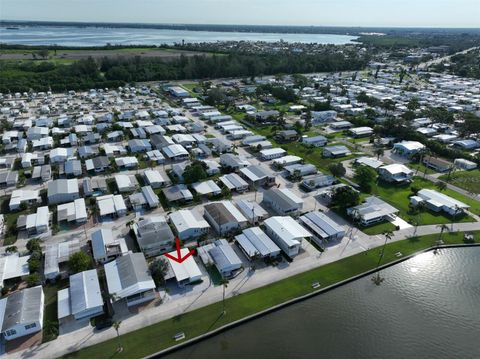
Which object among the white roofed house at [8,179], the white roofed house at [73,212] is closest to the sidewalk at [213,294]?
the white roofed house at [73,212]

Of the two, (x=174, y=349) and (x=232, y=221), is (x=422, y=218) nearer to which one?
(x=232, y=221)

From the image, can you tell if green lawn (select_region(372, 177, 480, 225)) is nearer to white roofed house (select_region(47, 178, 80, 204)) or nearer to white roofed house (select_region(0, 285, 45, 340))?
white roofed house (select_region(0, 285, 45, 340))

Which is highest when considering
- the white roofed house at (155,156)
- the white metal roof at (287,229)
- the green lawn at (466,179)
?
the white metal roof at (287,229)

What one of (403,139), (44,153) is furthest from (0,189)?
(403,139)

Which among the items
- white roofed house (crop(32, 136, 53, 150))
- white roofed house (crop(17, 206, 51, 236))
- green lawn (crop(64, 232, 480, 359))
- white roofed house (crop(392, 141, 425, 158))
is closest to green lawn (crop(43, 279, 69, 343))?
green lawn (crop(64, 232, 480, 359))

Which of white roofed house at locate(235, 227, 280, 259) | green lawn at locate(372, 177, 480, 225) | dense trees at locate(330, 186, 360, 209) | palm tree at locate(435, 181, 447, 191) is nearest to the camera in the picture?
white roofed house at locate(235, 227, 280, 259)

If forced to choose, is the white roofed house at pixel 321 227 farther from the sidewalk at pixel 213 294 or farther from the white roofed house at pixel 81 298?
the white roofed house at pixel 81 298
